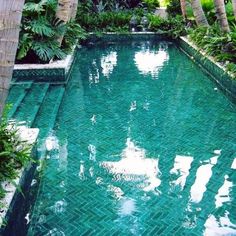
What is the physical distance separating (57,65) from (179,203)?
558cm

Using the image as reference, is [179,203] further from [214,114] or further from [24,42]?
[24,42]

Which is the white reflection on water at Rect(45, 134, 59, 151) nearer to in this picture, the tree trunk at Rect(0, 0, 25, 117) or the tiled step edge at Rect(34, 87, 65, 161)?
the tiled step edge at Rect(34, 87, 65, 161)

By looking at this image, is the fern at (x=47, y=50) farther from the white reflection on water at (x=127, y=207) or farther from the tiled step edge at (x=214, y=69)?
the white reflection on water at (x=127, y=207)

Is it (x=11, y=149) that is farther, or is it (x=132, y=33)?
(x=132, y=33)

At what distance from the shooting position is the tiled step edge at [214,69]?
7665 millimetres

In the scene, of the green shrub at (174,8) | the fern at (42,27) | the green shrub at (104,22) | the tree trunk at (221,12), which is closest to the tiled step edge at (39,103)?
the fern at (42,27)

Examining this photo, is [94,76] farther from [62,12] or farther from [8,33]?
[8,33]

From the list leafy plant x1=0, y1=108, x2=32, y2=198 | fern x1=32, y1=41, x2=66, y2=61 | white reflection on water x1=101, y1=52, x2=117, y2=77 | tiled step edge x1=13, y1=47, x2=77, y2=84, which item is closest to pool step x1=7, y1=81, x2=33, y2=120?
tiled step edge x1=13, y1=47, x2=77, y2=84

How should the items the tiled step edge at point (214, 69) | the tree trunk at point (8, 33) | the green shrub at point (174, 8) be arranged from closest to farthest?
the tree trunk at point (8, 33) → the tiled step edge at point (214, 69) → the green shrub at point (174, 8)

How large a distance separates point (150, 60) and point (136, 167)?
6560 mm

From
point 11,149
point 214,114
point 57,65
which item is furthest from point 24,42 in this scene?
point 11,149

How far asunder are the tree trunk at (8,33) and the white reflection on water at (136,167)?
251 cm

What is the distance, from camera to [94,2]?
1636 cm

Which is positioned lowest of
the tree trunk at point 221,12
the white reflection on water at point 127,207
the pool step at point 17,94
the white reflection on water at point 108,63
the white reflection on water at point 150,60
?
the pool step at point 17,94
